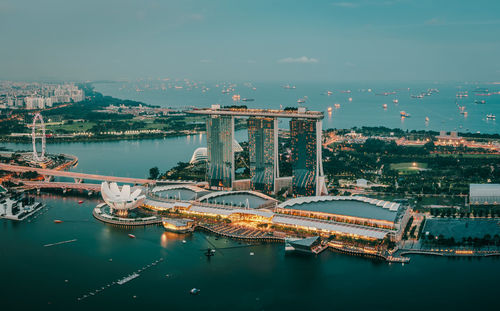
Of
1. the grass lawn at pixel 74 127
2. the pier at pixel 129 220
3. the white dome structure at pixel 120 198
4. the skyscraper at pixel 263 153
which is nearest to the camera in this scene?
the pier at pixel 129 220

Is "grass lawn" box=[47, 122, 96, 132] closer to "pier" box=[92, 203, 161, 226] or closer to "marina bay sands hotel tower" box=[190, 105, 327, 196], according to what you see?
"marina bay sands hotel tower" box=[190, 105, 327, 196]

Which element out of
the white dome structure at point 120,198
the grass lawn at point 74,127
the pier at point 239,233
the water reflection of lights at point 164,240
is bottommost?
the water reflection of lights at point 164,240

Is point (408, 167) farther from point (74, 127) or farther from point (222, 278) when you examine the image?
point (74, 127)

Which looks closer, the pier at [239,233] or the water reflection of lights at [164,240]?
the water reflection of lights at [164,240]

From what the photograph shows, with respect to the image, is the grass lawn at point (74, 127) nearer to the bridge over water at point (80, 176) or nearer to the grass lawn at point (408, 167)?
the bridge over water at point (80, 176)

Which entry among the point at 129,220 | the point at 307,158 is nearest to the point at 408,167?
the point at 307,158

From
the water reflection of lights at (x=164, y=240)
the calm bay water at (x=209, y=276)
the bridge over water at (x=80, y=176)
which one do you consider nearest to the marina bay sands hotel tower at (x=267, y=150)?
the bridge over water at (x=80, y=176)

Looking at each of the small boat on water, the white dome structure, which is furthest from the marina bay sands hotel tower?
the small boat on water

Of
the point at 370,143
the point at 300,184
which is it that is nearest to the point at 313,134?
the point at 300,184
